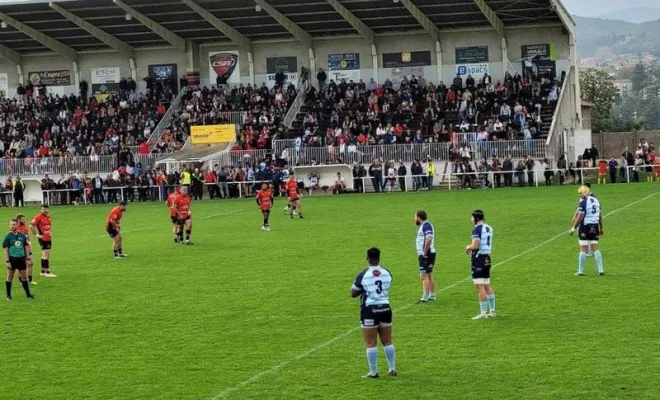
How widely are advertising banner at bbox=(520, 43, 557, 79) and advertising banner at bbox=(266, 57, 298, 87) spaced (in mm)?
12948

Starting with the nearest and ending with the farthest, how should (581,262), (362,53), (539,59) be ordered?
1. (581,262)
2. (539,59)
3. (362,53)

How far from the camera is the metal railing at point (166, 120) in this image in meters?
66.4

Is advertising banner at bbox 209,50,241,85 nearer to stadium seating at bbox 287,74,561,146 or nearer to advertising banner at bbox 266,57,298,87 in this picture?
advertising banner at bbox 266,57,298,87

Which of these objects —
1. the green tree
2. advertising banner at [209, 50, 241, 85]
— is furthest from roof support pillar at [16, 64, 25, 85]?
the green tree

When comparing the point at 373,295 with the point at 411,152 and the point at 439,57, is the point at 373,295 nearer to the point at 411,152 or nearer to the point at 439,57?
the point at 411,152

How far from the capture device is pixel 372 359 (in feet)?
53.0

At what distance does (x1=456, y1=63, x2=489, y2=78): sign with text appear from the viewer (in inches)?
2657

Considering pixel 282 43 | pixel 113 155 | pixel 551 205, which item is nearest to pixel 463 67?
pixel 282 43

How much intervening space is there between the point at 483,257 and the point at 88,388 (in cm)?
702

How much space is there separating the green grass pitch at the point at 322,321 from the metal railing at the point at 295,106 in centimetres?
2566

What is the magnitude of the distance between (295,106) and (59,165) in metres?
12.8

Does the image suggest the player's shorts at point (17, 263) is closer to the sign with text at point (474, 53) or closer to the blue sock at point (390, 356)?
the blue sock at point (390, 356)

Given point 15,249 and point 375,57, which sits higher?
point 375,57

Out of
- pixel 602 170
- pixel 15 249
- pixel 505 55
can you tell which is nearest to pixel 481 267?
pixel 15 249
